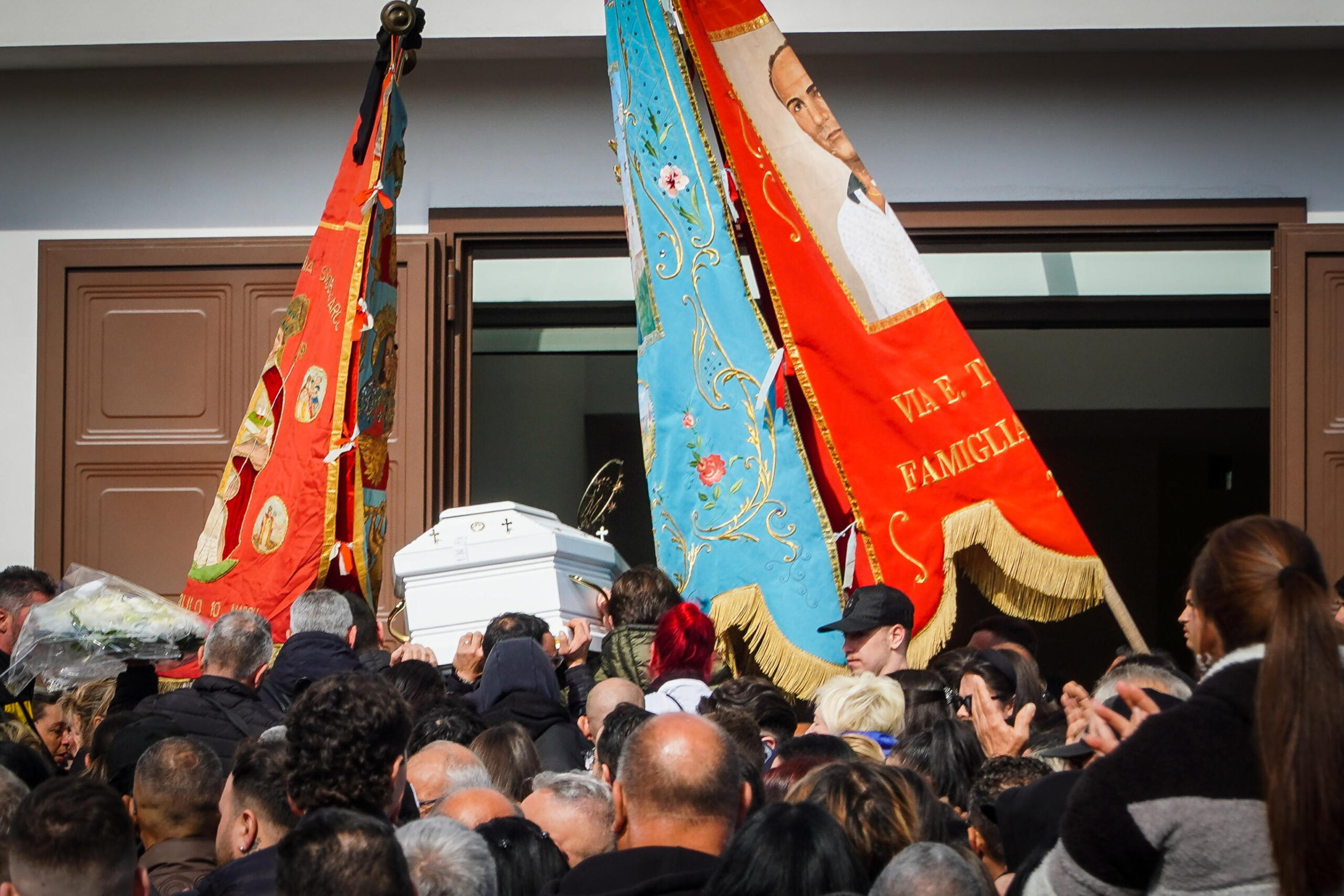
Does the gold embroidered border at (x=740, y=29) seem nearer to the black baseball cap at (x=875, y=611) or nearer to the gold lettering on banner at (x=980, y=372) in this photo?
the gold lettering on banner at (x=980, y=372)

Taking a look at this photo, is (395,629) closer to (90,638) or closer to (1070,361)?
(90,638)

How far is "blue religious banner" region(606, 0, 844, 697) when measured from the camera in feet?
15.9

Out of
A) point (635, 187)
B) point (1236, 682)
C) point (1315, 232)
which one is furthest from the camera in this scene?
point (1315, 232)

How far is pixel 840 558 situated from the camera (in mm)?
4938

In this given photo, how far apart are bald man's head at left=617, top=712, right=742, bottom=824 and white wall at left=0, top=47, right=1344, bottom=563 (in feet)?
15.2

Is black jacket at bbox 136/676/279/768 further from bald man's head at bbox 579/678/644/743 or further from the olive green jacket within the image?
the olive green jacket

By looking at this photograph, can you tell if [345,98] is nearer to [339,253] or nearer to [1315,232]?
[339,253]

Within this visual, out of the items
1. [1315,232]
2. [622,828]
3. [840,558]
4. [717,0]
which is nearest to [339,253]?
[717,0]

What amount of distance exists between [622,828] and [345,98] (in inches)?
201

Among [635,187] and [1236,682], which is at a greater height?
[635,187]

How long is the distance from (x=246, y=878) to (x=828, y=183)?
3.34 meters

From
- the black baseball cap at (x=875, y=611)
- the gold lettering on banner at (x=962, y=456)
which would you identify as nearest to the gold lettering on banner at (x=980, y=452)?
the gold lettering on banner at (x=962, y=456)

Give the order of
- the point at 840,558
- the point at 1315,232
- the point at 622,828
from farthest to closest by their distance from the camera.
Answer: the point at 1315,232 → the point at 840,558 → the point at 622,828

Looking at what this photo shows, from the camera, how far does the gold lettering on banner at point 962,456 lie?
16.0 ft
